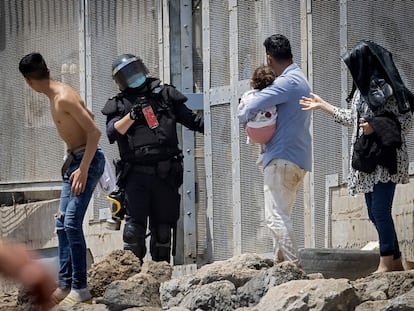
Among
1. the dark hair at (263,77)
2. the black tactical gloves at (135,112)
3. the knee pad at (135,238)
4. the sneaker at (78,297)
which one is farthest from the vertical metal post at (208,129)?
the sneaker at (78,297)

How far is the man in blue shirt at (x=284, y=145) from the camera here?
27.9 ft

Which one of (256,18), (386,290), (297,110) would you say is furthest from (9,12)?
(386,290)

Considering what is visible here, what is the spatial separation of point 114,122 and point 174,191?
2.40 feet

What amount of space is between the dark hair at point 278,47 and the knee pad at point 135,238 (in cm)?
206

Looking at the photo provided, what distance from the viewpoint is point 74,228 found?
8453 mm

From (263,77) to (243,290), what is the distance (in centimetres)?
165

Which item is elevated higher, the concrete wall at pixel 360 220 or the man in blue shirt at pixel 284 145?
the man in blue shirt at pixel 284 145

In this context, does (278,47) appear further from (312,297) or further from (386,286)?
(312,297)

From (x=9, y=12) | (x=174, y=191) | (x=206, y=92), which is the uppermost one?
(x=9, y=12)

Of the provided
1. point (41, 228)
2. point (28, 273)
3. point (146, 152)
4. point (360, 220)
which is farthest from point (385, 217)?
point (41, 228)

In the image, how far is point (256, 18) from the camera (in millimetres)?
11055

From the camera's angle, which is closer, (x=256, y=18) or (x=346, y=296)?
(x=346, y=296)

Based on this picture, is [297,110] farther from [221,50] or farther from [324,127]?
[221,50]

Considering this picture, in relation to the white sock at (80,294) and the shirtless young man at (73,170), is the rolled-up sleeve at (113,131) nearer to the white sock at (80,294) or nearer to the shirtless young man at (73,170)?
the shirtless young man at (73,170)
